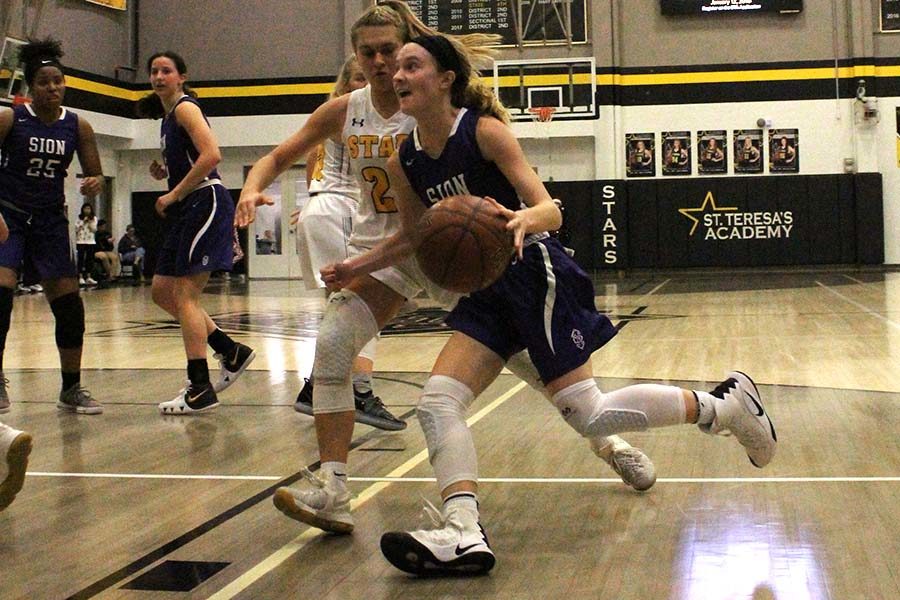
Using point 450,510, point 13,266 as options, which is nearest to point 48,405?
point 13,266

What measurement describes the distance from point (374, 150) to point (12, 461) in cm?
137

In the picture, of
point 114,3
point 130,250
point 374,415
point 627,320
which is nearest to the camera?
point 374,415

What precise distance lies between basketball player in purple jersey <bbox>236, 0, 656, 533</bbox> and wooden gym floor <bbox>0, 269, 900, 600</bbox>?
0.11 metres

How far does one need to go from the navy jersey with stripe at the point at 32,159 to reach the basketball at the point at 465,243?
312 centimetres

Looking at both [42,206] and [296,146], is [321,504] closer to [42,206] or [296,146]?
[296,146]

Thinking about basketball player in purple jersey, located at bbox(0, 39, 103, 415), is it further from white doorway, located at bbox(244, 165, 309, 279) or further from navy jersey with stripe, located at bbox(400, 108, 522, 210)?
white doorway, located at bbox(244, 165, 309, 279)

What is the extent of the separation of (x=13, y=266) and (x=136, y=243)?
15.9m

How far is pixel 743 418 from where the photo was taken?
3117 millimetres

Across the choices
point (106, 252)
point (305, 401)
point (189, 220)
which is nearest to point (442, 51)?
point (305, 401)

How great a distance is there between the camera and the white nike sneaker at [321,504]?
9.56 feet

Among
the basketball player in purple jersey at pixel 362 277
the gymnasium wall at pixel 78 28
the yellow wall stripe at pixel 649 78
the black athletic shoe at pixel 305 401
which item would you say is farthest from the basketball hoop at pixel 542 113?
the basketball player in purple jersey at pixel 362 277

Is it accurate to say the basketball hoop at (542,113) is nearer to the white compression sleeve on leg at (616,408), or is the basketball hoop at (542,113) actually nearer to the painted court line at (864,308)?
the painted court line at (864,308)

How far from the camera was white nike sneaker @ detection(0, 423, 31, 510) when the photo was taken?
3.05 meters

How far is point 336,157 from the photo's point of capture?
15.8ft
